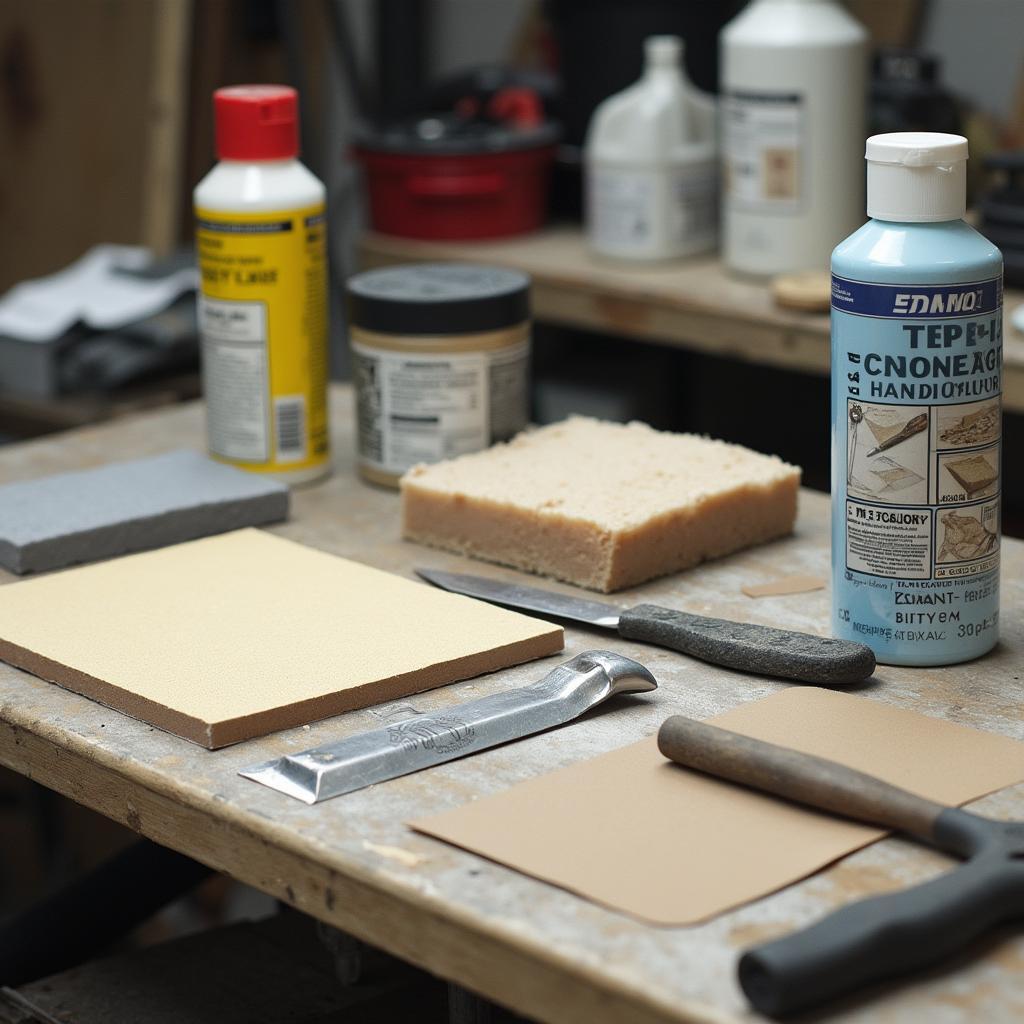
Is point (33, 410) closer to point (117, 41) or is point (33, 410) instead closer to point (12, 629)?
point (117, 41)

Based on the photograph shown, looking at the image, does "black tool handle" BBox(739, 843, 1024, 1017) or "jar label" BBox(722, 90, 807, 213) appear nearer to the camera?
"black tool handle" BBox(739, 843, 1024, 1017)

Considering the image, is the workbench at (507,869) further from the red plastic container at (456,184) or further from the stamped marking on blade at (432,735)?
the red plastic container at (456,184)

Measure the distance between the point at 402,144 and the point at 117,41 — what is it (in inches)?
30.8

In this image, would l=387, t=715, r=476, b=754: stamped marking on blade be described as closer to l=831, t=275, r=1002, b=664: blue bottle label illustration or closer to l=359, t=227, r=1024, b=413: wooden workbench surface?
l=831, t=275, r=1002, b=664: blue bottle label illustration

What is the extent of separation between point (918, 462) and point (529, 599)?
0.25 m

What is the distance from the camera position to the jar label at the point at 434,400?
1111 mm

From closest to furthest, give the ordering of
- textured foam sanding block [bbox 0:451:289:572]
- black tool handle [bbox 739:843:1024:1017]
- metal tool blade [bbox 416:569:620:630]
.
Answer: black tool handle [bbox 739:843:1024:1017] < metal tool blade [bbox 416:569:620:630] < textured foam sanding block [bbox 0:451:289:572]

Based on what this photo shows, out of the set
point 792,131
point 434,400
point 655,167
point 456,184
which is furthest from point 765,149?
point 434,400

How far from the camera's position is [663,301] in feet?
6.03

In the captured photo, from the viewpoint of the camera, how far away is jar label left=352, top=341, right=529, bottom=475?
1.11m

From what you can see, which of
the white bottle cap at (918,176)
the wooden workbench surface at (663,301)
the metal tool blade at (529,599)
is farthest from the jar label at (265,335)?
the wooden workbench surface at (663,301)

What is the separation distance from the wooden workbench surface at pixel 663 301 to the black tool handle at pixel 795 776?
3.08ft

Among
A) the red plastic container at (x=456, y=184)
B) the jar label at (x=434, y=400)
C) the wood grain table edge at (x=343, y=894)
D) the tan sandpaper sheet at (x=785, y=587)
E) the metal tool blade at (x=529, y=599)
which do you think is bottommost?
the wood grain table edge at (x=343, y=894)

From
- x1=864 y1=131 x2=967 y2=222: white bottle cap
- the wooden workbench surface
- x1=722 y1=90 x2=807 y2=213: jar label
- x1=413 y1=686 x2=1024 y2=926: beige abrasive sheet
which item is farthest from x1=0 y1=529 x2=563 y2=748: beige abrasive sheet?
x1=722 y1=90 x2=807 y2=213: jar label
